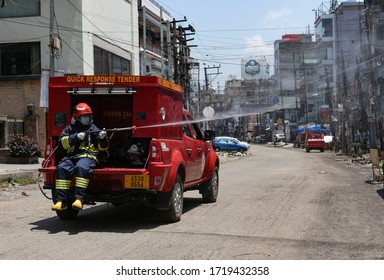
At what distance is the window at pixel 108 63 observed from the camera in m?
31.1

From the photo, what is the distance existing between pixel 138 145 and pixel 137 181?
40.5 inches

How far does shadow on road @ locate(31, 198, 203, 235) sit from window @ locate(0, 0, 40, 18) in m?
22.2

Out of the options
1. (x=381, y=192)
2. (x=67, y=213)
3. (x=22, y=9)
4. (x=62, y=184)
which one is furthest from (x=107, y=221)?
(x=22, y=9)

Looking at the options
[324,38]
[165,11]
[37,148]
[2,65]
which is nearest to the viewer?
[37,148]

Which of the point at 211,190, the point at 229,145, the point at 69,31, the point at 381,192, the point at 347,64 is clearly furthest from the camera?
the point at 229,145

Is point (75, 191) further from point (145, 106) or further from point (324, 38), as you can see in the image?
point (324, 38)

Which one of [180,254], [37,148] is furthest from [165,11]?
[180,254]

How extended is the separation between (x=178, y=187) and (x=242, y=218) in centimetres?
131

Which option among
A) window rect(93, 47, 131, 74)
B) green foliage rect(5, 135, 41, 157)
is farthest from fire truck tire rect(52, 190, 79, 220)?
window rect(93, 47, 131, 74)

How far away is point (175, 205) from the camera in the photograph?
800 cm

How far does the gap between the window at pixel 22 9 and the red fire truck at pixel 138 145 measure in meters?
22.3

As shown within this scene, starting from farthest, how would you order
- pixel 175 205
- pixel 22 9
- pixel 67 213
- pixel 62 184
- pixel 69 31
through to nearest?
pixel 22 9 → pixel 69 31 → pixel 67 213 → pixel 175 205 → pixel 62 184

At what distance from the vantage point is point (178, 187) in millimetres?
8188

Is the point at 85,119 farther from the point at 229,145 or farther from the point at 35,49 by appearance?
the point at 229,145
